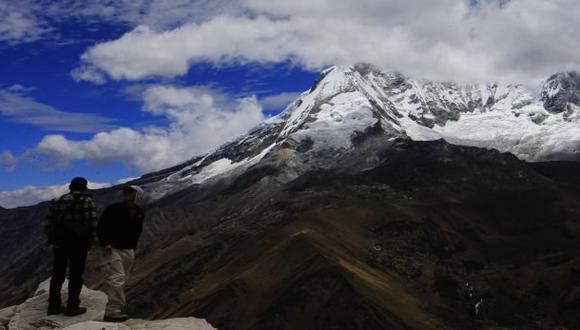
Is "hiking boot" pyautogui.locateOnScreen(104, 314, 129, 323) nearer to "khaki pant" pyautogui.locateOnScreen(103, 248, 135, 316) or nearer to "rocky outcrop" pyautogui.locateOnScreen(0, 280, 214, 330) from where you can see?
"khaki pant" pyautogui.locateOnScreen(103, 248, 135, 316)

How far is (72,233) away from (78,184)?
1.42m

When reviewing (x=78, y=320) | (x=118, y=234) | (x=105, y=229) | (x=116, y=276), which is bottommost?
(x=78, y=320)

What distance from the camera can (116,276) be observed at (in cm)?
2066

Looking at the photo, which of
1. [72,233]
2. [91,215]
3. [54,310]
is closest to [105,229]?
[91,215]

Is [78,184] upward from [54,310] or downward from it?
upward

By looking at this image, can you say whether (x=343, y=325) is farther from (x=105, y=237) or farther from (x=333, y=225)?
(x=105, y=237)

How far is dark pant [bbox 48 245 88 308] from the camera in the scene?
2144cm

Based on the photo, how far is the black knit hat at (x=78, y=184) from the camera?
21.2m

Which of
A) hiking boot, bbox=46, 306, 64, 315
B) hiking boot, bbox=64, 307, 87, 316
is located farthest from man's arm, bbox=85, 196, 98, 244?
hiking boot, bbox=46, 306, 64, 315

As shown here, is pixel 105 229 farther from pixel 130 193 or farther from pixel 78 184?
pixel 78 184

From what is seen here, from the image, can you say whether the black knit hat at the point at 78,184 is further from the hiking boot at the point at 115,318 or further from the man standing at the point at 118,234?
the hiking boot at the point at 115,318

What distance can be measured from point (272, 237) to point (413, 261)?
37077mm

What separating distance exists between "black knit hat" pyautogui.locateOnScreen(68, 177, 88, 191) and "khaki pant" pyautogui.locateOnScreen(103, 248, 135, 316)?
2.15 metres

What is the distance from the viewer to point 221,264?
195375 mm
